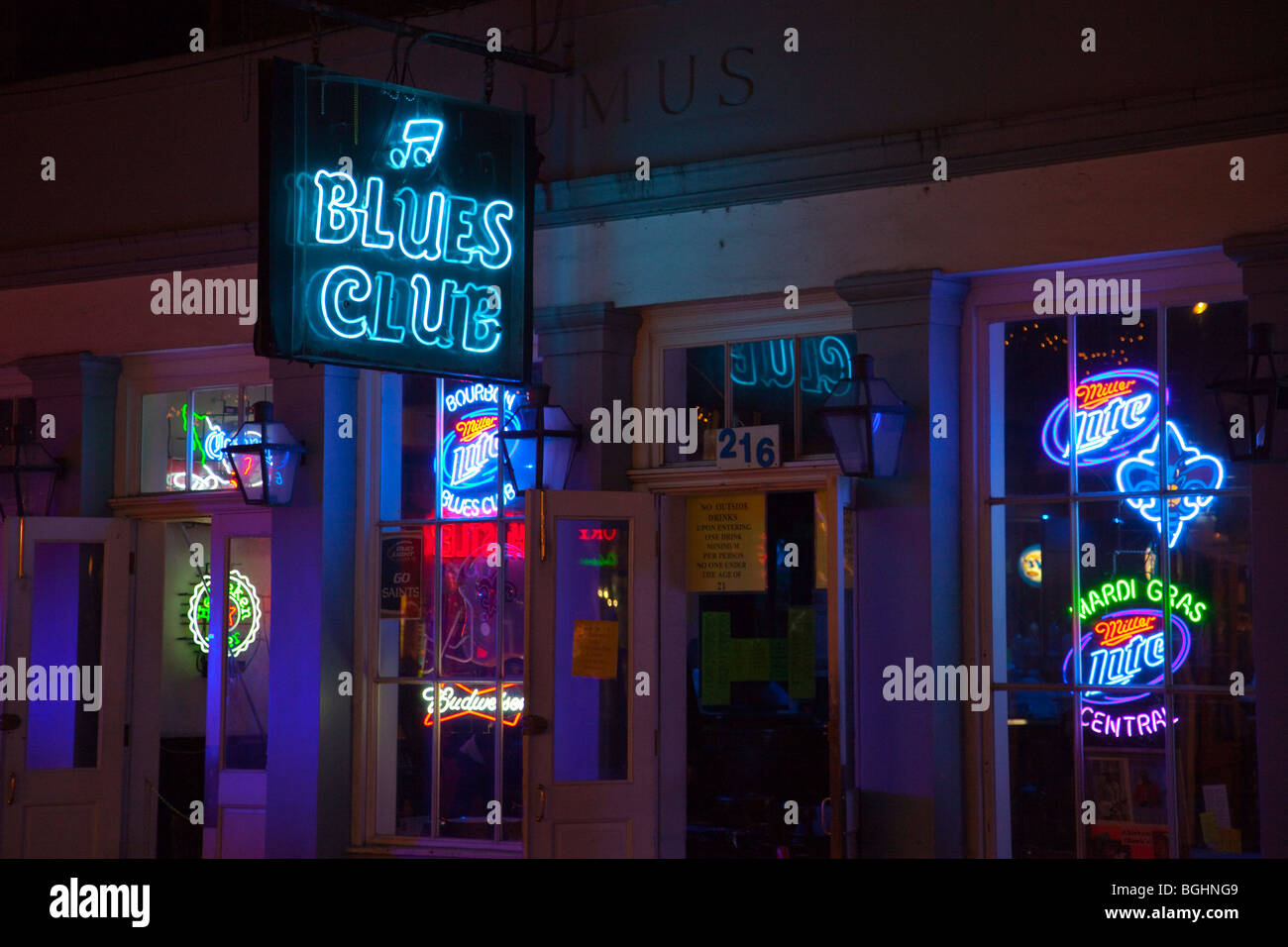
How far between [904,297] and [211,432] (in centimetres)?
443

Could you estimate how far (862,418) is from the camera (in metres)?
6.89

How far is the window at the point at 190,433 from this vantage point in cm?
915

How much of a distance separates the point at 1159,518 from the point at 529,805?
325 centimetres

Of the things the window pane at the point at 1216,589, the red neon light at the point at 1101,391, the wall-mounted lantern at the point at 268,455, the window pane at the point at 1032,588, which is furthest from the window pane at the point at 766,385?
the wall-mounted lantern at the point at 268,455

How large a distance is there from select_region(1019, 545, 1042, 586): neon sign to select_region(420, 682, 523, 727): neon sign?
2.72 metres

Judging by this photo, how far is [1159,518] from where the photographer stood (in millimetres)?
6664

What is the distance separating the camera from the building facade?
6.68 metres

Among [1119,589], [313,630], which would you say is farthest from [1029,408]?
[313,630]

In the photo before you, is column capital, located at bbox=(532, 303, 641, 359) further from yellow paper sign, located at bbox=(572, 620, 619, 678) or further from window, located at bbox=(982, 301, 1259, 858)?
window, located at bbox=(982, 301, 1259, 858)

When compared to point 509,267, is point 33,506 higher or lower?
lower

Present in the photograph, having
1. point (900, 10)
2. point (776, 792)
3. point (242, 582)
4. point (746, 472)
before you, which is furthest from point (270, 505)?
point (900, 10)

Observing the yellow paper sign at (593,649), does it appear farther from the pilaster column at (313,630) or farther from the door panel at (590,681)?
the pilaster column at (313,630)
